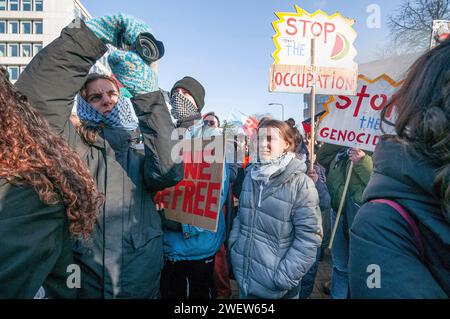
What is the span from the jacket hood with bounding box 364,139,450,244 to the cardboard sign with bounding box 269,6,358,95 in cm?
252

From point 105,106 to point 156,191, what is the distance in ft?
1.90

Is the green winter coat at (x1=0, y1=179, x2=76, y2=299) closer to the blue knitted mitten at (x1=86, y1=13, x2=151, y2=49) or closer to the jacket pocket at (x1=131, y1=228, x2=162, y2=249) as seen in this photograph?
the jacket pocket at (x1=131, y1=228, x2=162, y2=249)

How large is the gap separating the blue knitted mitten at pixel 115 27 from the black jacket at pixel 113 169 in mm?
42

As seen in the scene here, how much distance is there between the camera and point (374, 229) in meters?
0.67

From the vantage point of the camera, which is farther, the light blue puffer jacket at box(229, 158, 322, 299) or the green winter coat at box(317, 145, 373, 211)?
the green winter coat at box(317, 145, 373, 211)

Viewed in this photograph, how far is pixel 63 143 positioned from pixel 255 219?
4.74ft

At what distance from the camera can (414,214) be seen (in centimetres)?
65

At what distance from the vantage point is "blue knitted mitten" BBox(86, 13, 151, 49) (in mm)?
1411

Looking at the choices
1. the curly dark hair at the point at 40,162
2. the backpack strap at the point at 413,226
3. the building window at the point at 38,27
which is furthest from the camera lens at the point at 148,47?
the building window at the point at 38,27

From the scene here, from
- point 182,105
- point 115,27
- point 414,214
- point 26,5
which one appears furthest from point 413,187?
point 26,5

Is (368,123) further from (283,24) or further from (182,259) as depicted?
(182,259)

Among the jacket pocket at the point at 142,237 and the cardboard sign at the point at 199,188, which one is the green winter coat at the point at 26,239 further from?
the cardboard sign at the point at 199,188

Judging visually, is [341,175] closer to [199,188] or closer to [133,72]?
[199,188]

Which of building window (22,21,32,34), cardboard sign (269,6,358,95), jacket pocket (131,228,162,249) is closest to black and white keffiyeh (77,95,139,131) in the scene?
jacket pocket (131,228,162,249)
